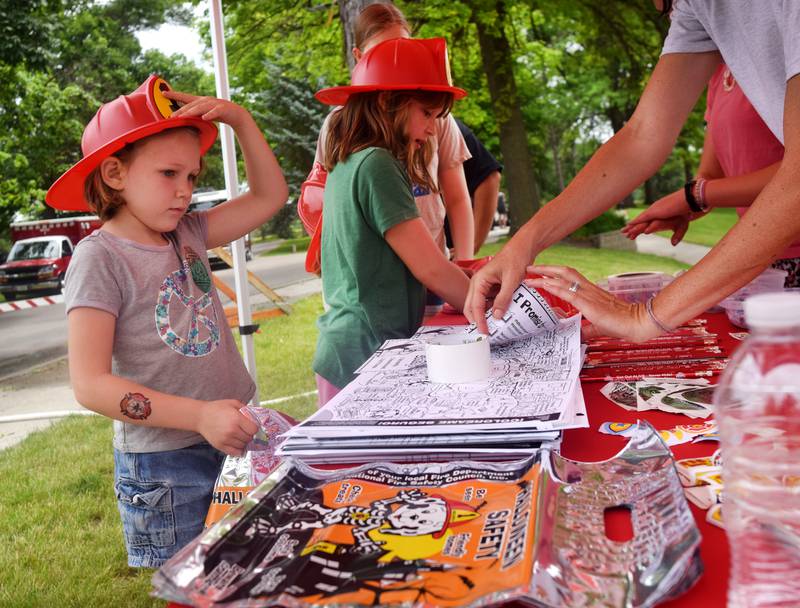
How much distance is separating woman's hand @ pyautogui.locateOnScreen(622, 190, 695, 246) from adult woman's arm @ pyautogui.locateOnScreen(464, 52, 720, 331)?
1.18 feet

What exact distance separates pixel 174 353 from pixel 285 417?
55cm

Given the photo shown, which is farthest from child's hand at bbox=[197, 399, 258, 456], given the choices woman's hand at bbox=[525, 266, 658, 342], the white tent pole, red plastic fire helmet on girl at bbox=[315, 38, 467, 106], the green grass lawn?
the green grass lawn

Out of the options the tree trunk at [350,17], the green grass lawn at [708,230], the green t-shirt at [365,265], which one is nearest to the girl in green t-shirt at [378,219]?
the green t-shirt at [365,265]

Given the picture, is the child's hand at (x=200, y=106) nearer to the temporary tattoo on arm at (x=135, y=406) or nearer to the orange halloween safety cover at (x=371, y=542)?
the temporary tattoo on arm at (x=135, y=406)

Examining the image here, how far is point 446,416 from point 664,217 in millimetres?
1347

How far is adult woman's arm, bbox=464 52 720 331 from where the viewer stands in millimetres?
1691

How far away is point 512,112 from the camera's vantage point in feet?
42.6

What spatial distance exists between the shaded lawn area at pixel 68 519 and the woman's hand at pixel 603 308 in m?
2.56

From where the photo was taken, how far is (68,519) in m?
4.04

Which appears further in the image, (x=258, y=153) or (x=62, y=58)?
(x=62, y=58)

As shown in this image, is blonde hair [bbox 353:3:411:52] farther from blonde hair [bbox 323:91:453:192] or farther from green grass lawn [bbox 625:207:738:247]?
green grass lawn [bbox 625:207:738:247]

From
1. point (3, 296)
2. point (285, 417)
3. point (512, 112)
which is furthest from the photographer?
point (512, 112)

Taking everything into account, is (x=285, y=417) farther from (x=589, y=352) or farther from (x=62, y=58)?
(x=62, y=58)

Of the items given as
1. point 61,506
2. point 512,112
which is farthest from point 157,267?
point 512,112
